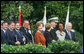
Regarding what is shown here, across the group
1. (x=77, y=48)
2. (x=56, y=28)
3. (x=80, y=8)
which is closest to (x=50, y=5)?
(x=80, y=8)

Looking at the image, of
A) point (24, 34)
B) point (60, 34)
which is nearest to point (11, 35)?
point (24, 34)

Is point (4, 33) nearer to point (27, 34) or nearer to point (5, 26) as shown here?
point (5, 26)

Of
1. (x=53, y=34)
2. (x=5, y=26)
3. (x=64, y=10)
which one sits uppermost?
(x=5, y=26)

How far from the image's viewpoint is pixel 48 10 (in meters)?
15.4

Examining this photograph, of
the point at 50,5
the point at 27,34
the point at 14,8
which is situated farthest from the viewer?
the point at 50,5

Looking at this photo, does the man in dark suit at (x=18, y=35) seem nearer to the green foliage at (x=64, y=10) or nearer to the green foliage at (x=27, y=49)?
Result: the green foliage at (x=27, y=49)

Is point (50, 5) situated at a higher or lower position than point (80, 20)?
higher

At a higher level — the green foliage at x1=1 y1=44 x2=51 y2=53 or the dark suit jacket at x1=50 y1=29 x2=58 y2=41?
the green foliage at x1=1 y1=44 x2=51 y2=53

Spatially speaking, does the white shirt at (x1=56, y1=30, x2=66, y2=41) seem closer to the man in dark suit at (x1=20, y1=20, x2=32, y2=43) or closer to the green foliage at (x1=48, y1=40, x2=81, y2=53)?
the man in dark suit at (x1=20, y1=20, x2=32, y2=43)

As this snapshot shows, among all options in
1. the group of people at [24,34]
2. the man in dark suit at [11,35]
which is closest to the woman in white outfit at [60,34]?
the group of people at [24,34]

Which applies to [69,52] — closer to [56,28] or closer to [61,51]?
[61,51]

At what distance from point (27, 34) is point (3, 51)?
243cm

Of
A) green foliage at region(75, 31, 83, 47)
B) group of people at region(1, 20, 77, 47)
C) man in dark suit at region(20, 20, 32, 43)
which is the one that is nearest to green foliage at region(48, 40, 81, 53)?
group of people at region(1, 20, 77, 47)

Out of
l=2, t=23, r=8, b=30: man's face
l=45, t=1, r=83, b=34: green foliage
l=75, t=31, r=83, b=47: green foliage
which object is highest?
l=2, t=23, r=8, b=30: man's face
